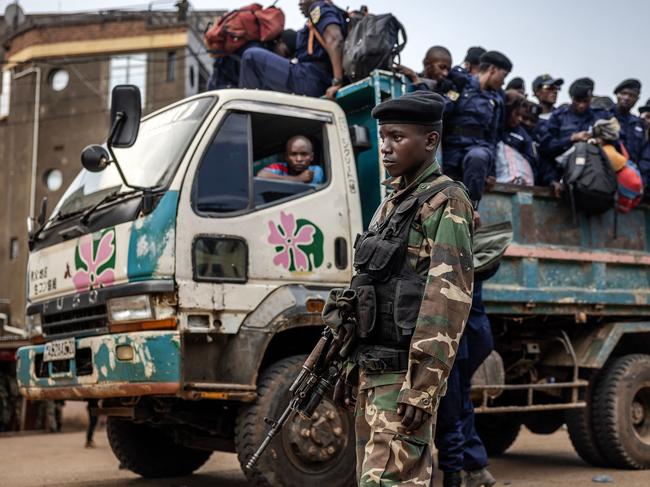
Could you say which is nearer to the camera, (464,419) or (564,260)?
(464,419)

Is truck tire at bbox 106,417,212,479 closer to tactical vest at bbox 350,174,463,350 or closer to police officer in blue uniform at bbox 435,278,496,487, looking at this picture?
police officer in blue uniform at bbox 435,278,496,487

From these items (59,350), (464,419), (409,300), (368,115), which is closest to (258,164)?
(368,115)

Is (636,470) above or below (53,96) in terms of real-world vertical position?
below

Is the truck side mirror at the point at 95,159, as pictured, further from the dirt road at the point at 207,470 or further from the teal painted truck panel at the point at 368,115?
the dirt road at the point at 207,470

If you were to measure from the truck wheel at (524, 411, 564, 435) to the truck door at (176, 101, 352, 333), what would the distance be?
2593mm

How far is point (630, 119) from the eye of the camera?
26.2ft

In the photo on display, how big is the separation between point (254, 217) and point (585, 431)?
340 centimetres

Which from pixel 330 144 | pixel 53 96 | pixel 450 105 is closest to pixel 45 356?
pixel 330 144

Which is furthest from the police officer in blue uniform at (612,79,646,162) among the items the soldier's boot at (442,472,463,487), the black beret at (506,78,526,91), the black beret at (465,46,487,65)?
the soldier's boot at (442,472,463,487)

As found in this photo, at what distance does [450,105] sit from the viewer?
19.9ft

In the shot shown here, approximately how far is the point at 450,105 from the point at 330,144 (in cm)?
97

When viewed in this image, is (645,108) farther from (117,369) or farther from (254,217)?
(117,369)

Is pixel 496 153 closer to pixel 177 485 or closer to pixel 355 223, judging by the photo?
pixel 355 223

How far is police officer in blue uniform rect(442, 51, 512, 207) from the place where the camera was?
5.86 m
